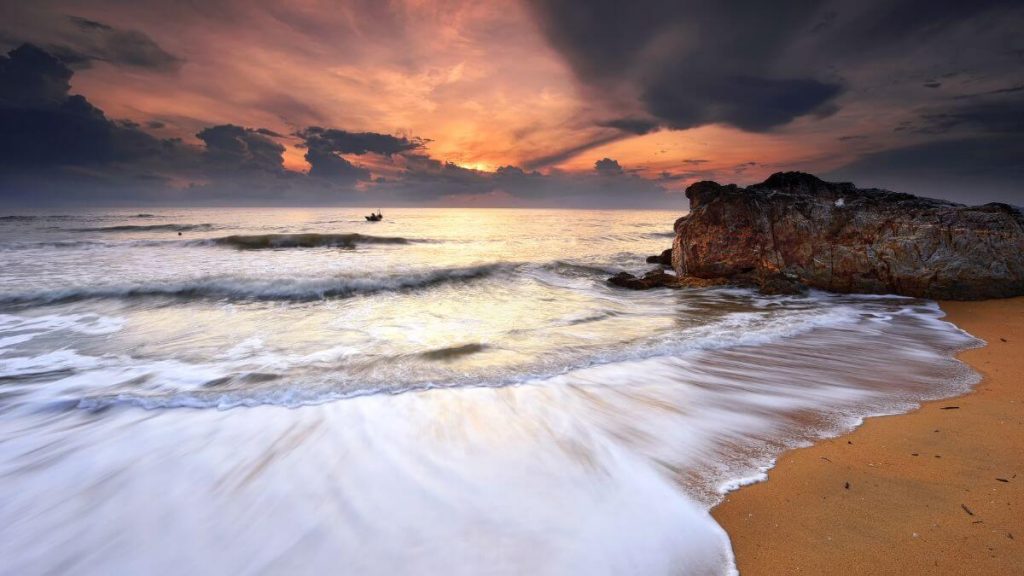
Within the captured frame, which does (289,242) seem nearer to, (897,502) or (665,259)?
(665,259)

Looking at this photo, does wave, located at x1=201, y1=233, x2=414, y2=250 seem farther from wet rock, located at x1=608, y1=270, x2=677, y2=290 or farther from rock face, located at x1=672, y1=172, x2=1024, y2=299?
rock face, located at x1=672, y1=172, x2=1024, y2=299

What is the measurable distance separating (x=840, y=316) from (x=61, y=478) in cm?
954

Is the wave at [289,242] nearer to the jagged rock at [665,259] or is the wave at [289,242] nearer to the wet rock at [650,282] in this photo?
the jagged rock at [665,259]

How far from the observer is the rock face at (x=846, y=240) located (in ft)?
25.1

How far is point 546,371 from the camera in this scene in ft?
15.4

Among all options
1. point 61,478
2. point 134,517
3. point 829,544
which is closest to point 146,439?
point 61,478

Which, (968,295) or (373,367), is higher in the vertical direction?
(968,295)

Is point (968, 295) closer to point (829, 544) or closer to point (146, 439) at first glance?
point (829, 544)

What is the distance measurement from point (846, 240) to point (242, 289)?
13.6m

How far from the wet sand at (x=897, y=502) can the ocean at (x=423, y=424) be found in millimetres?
176

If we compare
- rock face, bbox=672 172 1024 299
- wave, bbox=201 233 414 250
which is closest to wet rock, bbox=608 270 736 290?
rock face, bbox=672 172 1024 299

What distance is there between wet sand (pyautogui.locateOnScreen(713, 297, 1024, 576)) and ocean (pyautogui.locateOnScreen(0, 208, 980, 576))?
18 cm

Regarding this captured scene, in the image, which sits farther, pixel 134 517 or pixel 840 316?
pixel 840 316

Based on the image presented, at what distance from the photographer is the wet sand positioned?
1.95 m
